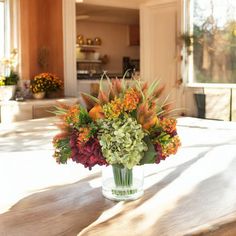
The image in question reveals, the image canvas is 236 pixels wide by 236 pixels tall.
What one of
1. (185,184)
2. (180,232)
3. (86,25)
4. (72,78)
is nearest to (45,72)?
(72,78)

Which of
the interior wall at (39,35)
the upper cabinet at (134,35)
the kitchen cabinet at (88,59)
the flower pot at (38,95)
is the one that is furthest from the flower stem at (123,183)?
the upper cabinet at (134,35)

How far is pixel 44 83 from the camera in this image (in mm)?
5422

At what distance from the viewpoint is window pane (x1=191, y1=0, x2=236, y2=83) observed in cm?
580

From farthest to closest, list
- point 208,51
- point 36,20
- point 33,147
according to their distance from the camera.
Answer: point 208,51, point 36,20, point 33,147

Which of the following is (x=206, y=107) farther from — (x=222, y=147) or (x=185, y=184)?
(x=185, y=184)

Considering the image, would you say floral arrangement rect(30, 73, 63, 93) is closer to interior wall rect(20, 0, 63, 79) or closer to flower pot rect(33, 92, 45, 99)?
flower pot rect(33, 92, 45, 99)

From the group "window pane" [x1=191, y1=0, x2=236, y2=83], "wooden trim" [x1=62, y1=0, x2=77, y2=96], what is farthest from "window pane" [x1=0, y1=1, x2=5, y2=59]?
"window pane" [x1=191, y1=0, x2=236, y2=83]

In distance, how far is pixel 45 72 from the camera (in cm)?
584

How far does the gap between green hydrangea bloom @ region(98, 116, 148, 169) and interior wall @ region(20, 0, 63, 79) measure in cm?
446

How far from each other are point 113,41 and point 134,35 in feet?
1.50

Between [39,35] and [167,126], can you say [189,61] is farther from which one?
[167,126]

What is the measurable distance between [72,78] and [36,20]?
35.2 inches

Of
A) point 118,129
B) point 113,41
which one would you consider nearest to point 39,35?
point 113,41

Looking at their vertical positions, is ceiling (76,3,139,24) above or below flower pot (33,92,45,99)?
above
